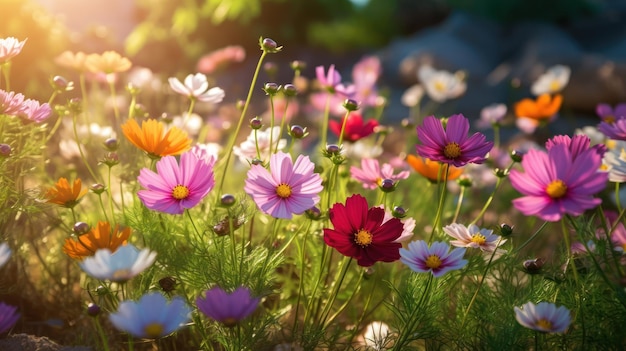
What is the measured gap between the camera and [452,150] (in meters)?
1.19

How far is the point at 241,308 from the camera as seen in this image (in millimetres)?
905

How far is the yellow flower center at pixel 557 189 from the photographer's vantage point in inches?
37.3

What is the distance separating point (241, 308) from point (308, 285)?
0.59m

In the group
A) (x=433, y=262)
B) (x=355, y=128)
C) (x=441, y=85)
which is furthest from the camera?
(x=441, y=85)

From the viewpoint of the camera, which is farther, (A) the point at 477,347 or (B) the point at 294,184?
(A) the point at 477,347

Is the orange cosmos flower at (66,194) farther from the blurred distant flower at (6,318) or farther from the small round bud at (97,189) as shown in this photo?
the blurred distant flower at (6,318)

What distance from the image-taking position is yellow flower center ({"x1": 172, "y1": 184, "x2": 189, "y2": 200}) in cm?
110

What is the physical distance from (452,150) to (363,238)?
0.24 m

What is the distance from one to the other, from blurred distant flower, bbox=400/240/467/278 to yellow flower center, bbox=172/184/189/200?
38 centimetres

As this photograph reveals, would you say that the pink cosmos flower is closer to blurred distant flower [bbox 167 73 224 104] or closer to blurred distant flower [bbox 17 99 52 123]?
blurred distant flower [bbox 167 73 224 104]

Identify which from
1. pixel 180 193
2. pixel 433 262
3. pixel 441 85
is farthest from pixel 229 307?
pixel 441 85

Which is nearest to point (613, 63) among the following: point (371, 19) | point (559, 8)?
point (559, 8)

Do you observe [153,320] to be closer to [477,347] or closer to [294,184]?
[294,184]

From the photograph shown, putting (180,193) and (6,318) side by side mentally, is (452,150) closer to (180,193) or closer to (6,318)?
(180,193)
